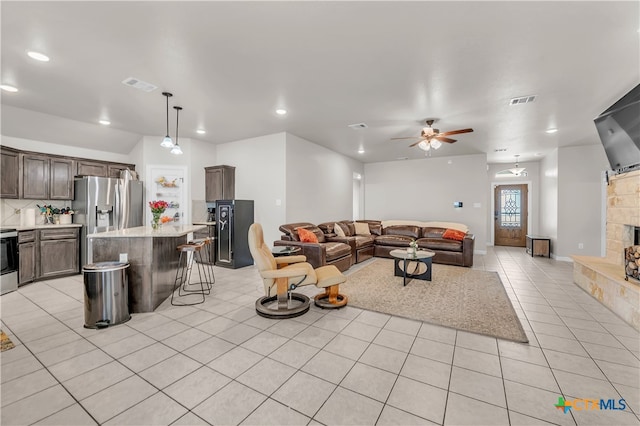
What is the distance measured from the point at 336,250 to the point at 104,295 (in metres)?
3.51

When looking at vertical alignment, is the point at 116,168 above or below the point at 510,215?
above

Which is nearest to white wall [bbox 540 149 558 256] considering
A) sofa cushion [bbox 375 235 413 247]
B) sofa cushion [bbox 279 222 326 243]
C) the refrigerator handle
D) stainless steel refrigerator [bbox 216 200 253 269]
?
sofa cushion [bbox 375 235 413 247]

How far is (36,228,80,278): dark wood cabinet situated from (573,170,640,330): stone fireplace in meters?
8.30

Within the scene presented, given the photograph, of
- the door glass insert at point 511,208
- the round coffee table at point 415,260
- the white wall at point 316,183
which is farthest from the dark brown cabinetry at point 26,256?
the door glass insert at point 511,208

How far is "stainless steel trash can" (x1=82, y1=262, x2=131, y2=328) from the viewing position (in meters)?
2.92

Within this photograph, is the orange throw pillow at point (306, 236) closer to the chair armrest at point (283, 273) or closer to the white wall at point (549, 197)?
the chair armrest at point (283, 273)

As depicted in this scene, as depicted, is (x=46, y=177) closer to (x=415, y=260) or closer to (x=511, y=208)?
(x=415, y=260)

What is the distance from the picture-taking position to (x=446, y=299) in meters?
3.85

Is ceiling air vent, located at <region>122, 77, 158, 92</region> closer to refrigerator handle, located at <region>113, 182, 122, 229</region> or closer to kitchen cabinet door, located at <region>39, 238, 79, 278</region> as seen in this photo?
refrigerator handle, located at <region>113, 182, 122, 229</region>

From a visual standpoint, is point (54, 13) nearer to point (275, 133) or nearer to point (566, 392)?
point (275, 133)

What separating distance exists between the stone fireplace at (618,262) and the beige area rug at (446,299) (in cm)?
112

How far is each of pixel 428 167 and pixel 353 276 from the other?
4.94 metres

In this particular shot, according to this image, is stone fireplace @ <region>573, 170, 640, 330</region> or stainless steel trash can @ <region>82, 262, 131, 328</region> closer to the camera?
stainless steel trash can @ <region>82, 262, 131, 328</region>

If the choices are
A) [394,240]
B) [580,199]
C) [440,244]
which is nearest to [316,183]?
[394,240]
